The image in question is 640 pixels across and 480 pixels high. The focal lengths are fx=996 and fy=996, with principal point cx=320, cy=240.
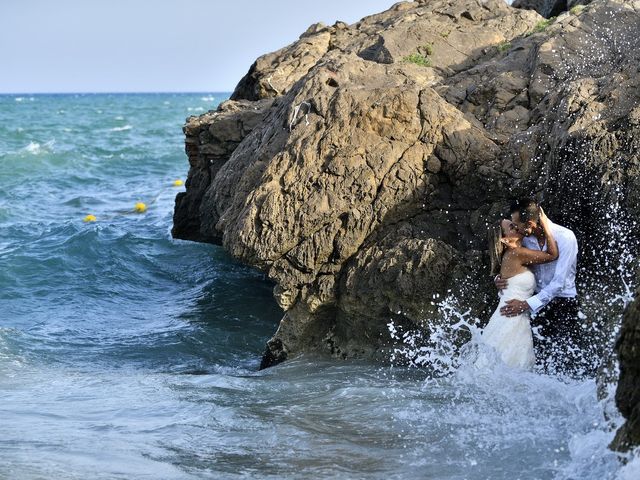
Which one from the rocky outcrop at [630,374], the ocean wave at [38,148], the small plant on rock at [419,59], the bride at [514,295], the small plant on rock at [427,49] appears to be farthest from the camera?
the ocean wave at [38,148]

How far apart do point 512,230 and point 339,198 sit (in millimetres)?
1824

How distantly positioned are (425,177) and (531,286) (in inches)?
68.4

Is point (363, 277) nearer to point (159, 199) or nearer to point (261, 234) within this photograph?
point (261, 234)

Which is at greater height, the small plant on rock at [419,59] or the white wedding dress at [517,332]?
the small plant on rock at [419,59]

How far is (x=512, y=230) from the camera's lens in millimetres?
8203

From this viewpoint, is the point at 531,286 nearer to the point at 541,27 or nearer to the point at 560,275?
the point at 560,275

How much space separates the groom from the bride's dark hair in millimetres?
114

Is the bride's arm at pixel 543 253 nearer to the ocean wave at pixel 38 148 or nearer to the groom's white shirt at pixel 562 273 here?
the groom's white shirt at pixel 562 273

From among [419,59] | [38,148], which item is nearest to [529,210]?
[419,59]

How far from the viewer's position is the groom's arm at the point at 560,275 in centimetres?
795

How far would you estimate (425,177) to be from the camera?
9.41 meters

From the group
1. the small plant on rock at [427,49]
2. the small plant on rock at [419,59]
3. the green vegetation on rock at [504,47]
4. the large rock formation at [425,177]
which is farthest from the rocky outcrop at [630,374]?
the small plant on rock at [427,49]

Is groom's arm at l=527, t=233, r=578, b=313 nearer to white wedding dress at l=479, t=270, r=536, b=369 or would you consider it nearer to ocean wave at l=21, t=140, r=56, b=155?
white wedding dress at l=479, t=270, r=536, b=369

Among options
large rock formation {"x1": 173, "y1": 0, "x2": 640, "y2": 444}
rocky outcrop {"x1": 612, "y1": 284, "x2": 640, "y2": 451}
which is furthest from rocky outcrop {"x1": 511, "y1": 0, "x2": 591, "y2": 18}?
rocky outcrop {"x1": 612, "y1": 284, "x2": 640, "y2": 451}
